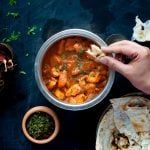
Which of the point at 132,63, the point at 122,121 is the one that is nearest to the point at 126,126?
the point at 122,121

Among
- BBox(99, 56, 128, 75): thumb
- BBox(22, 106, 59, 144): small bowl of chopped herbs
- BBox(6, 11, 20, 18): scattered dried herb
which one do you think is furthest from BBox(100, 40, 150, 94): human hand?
BBox(6, 11, 20, 18): scattered dried herb

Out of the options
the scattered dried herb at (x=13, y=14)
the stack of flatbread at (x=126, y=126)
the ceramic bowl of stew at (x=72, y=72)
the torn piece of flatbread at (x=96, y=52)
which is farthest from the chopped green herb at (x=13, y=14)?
the stack of flatbread at (x=126, y=126)

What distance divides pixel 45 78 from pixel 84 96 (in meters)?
0.17

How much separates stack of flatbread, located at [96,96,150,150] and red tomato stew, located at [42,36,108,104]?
106mm

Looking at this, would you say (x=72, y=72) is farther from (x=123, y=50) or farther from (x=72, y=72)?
(x=123, y=50)

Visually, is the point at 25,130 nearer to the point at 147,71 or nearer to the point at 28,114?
the point at 28,114

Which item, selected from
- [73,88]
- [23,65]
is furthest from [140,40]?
[23,65]

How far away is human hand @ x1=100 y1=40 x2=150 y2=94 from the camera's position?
198 cm

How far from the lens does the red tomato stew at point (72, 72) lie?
209cm

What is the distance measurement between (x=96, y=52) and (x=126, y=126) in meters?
0.32

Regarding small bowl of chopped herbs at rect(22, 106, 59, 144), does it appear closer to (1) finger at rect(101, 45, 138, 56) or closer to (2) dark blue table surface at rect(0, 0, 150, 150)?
(2) dark blue table surface at rect(0, 0, 150, 150)

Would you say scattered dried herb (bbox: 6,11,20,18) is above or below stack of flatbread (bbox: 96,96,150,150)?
above

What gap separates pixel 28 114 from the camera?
6.93 feet

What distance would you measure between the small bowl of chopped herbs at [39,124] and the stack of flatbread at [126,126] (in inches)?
7.6
